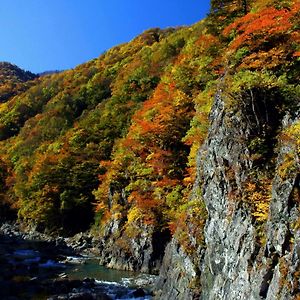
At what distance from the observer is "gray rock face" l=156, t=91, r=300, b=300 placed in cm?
1633

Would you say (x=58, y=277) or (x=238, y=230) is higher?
(x=238, y=230)

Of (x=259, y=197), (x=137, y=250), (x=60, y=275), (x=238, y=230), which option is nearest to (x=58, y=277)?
(x=60, y=275)

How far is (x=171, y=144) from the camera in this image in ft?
150

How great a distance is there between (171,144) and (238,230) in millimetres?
26162

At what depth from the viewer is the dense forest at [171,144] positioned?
21562mm

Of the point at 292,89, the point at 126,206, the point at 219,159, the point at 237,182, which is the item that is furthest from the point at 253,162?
the point at 126,206

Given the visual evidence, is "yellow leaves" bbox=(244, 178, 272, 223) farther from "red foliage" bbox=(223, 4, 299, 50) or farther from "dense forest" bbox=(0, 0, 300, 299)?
"red foliage" bbox=(223, 4, 299, 50)

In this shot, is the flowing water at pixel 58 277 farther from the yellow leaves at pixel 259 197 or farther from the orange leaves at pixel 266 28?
the orange leaves at pixel 266 28

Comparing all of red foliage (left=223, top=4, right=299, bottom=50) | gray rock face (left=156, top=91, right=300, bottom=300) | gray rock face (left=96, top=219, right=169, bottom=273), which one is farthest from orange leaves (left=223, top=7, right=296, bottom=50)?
gray rock face (left=96, top=219, right=169, bottom=273)

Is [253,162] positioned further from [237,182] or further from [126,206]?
[126,206]

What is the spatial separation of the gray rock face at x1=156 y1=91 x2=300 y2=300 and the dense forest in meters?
0.16

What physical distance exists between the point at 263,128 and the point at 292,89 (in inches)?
110

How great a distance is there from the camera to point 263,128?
21.6 m

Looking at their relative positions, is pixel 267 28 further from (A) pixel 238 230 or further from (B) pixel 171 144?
(B) pixel 171 144
